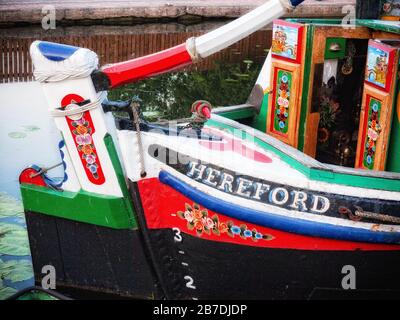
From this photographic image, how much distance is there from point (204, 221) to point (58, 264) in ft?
3.12

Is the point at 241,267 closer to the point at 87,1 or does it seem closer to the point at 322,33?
the point at 322,33

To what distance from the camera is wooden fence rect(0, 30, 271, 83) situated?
8711 millimetres

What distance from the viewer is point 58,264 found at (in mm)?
3701

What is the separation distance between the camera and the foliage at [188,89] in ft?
23.9

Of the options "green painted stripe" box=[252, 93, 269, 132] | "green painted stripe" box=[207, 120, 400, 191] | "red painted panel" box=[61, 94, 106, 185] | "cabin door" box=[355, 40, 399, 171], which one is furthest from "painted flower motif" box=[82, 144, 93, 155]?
"cabin door" box=[355, 40, 399, 171]

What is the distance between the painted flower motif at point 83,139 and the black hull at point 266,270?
57cm

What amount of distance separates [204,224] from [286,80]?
1.03 m

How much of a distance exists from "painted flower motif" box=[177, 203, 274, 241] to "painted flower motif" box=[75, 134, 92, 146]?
57cm

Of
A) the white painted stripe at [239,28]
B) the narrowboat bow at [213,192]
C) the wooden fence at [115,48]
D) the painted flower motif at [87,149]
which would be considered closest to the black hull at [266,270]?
the narrowboat bow at [213,192]

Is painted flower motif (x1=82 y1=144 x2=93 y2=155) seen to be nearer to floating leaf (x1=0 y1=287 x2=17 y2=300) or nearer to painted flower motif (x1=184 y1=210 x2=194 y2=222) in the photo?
painted flower motif (x1=184 y1=210 x2=194 y2=222)

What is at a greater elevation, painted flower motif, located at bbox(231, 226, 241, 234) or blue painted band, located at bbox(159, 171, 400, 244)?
blue painted band, located at bbox(159, 171, 400, 244)

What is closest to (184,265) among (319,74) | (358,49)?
(319,74)

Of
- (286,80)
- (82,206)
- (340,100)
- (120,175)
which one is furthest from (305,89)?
(82,206)

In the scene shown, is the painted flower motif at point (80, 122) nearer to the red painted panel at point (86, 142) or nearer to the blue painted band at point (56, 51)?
the red painted panel at point (86, 142)
